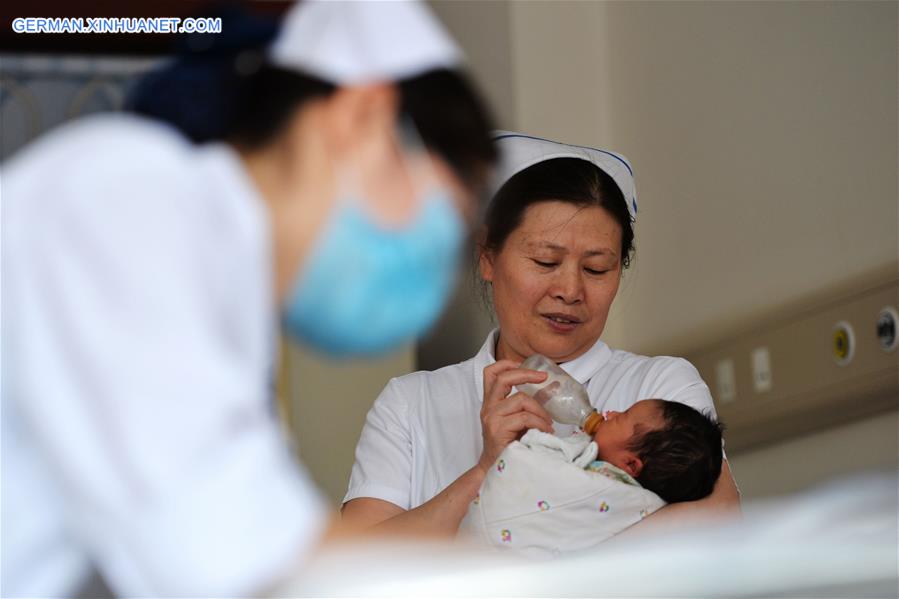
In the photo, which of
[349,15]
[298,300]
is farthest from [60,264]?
[349,15]

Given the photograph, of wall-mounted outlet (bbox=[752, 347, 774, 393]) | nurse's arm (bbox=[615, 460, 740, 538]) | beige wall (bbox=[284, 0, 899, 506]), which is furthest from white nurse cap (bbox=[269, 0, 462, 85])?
wall-mounted outlet (bbox=[752, 347, 774, 393])

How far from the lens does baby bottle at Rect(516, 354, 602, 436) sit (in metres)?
1.56

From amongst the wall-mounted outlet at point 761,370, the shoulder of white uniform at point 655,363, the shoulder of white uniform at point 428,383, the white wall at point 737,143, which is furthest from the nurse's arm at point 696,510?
the wall-mounted outlet at point 761,370

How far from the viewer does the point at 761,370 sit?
93.4 inches

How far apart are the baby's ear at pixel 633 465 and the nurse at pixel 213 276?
2.46ft

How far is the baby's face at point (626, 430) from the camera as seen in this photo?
1.50 metres

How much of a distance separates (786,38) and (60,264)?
194 cm

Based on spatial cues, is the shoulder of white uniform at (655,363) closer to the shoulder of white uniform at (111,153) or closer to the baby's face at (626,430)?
the baby's face at (626,430)

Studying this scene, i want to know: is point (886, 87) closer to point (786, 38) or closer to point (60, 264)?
point (786, 38)

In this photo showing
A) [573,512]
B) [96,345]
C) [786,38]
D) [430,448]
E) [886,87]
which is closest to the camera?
[96,345]

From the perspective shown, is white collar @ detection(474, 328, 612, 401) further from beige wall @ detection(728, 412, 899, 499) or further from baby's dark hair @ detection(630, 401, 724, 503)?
beige wall @ detection(728, 412, 899, 499)

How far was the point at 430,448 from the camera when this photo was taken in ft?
5.29

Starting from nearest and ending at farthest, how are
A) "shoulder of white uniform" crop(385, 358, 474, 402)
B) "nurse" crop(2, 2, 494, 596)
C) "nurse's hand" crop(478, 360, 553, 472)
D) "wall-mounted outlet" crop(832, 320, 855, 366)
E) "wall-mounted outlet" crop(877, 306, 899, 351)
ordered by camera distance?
"nurse" crop(2, 2, 494, 596) → "nurse's hand" crop(478, 360, 553, 472) → "shoulder of white uniform" crop(385, 358, 474, 402) → "wall-mounted outlet" crop(877, 306, 899, 351) → "wall-mounted outlet" crop(832, 320, 855, 366)

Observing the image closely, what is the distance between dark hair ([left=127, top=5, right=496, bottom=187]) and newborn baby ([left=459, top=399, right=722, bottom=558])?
23.0 inches
